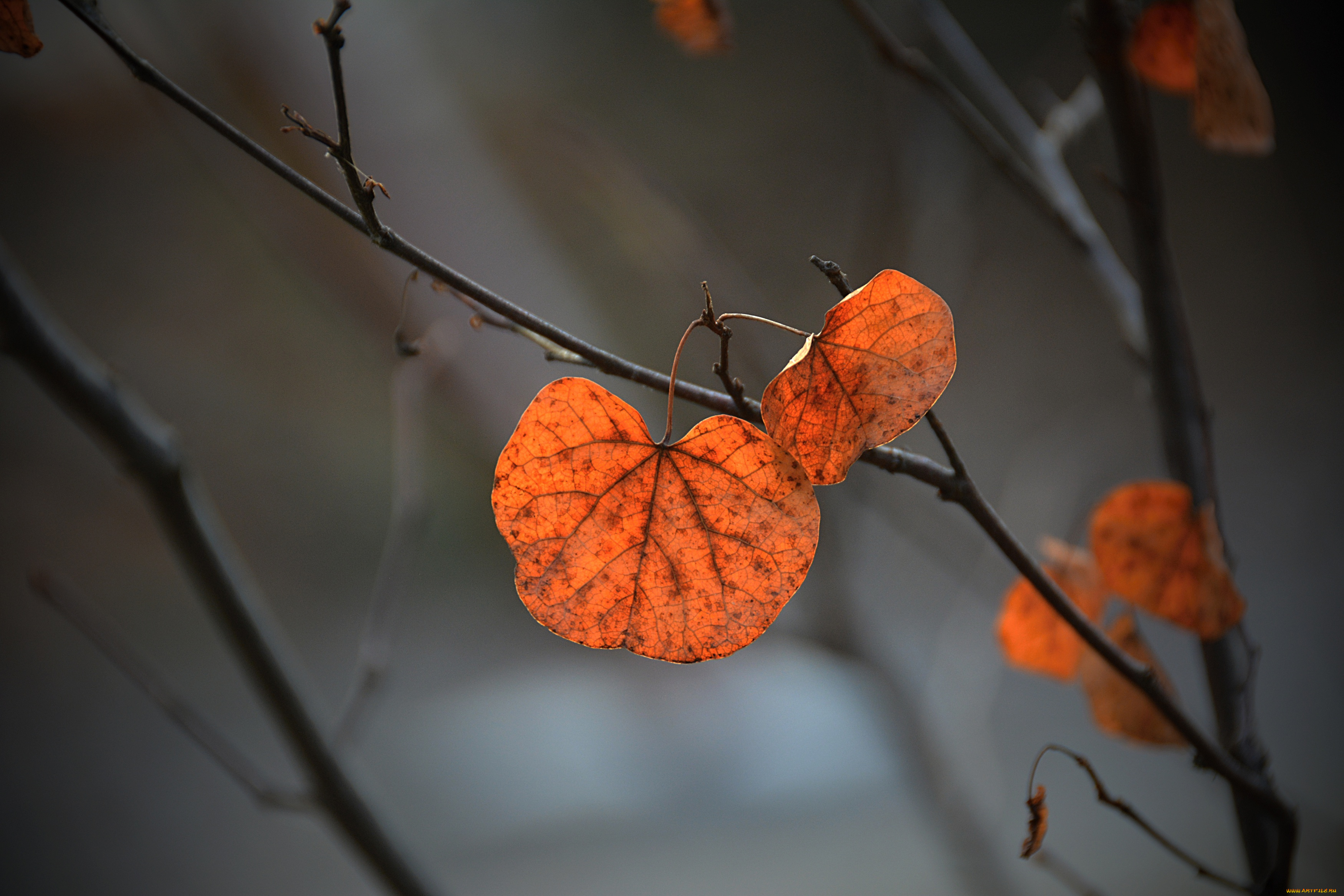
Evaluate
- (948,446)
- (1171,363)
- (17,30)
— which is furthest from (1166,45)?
(17,30)

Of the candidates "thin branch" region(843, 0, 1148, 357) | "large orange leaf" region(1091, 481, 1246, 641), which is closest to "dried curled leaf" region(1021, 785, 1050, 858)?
"large orange leaf" region(1091, 481, 1246, 641)

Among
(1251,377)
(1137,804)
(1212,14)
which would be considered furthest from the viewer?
(1251,377)

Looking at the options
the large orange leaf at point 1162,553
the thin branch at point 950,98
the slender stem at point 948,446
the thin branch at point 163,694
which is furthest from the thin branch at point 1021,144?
the thin branch at point 163,694

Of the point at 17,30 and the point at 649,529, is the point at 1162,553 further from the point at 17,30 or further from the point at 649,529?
the point at 17,30

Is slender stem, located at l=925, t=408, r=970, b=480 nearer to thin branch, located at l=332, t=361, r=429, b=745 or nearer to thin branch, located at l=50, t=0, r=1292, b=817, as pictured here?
thin branch, located at l=50, t=0, r=1292, b=817

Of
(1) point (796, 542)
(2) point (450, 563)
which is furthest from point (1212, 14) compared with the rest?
(2) point (450, 563)

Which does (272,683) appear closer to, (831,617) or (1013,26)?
(831,617)
